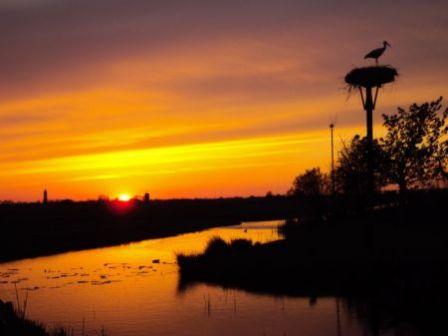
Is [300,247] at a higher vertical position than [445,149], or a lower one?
lower

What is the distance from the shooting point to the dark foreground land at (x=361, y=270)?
1969cm

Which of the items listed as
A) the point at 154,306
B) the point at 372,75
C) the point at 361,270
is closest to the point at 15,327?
the point at 154,306

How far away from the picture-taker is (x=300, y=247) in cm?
3459

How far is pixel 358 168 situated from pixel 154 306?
25751 mm

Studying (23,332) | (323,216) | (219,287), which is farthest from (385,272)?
(323,216)

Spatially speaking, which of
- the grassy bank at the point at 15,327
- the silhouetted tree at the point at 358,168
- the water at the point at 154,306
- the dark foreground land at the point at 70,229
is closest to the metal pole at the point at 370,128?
the silhouetted tree at the point at 358,168

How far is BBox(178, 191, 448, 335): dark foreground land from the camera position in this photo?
19688 mm

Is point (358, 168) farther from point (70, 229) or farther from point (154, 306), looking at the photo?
point (70, 229)

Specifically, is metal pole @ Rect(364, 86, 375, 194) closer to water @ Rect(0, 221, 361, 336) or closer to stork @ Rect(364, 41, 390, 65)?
stork @ Rect(364, 41, 390, 65)

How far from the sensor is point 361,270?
2583 cm

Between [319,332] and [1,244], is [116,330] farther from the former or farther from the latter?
[1,244]

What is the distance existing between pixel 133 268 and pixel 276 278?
39.5ft

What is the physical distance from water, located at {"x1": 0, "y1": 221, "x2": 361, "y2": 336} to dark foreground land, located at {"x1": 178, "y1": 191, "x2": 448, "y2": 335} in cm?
114

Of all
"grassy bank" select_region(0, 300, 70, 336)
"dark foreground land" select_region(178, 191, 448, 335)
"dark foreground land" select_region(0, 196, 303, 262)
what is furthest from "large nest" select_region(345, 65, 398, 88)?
"dark foreground land" select_region(0, 196, 303, 262)
